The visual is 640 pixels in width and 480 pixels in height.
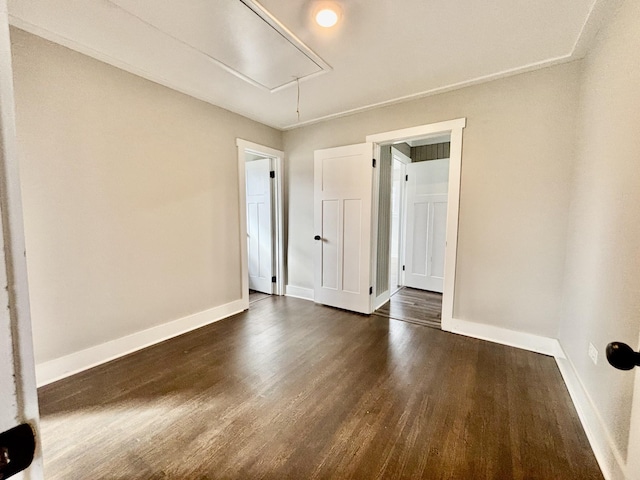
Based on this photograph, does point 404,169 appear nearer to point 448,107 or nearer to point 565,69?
point 448,107

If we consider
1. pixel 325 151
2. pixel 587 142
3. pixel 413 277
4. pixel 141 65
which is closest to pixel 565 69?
pixel 587 142

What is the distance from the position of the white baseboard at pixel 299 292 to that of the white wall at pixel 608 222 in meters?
2.73

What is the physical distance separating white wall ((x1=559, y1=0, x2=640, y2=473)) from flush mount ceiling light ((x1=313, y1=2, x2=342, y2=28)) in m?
1.51

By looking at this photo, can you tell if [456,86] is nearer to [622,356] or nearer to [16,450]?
[622,356]

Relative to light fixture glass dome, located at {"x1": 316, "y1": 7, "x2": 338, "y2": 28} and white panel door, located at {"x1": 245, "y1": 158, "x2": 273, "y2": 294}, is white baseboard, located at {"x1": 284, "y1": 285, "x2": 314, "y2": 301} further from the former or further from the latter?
light fixture glass dome, located at {"x1": 316, "y1": 7, "x2": 338, "y2": 28}

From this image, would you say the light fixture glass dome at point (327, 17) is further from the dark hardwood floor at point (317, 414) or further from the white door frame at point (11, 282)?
the dark hardwood floor at point (317, 414)

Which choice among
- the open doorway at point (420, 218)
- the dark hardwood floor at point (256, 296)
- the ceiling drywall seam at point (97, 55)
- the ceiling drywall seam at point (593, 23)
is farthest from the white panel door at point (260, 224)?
the ceiling drywall seam at point (593, 23)

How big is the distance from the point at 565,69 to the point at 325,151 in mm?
2294

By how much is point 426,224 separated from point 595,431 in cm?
316

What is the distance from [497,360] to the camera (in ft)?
7.64

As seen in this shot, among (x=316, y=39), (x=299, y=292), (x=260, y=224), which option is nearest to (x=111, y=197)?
(x=316, y=39)

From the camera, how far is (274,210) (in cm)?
411

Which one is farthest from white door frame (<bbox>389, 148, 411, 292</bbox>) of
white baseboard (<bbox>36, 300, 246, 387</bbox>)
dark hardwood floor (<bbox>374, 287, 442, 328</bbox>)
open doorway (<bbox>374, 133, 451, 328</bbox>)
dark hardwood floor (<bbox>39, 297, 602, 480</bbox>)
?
white baseboard (<bbox>36, 300, 246, 387</bbox>)

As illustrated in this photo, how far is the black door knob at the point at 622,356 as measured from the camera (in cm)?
67
